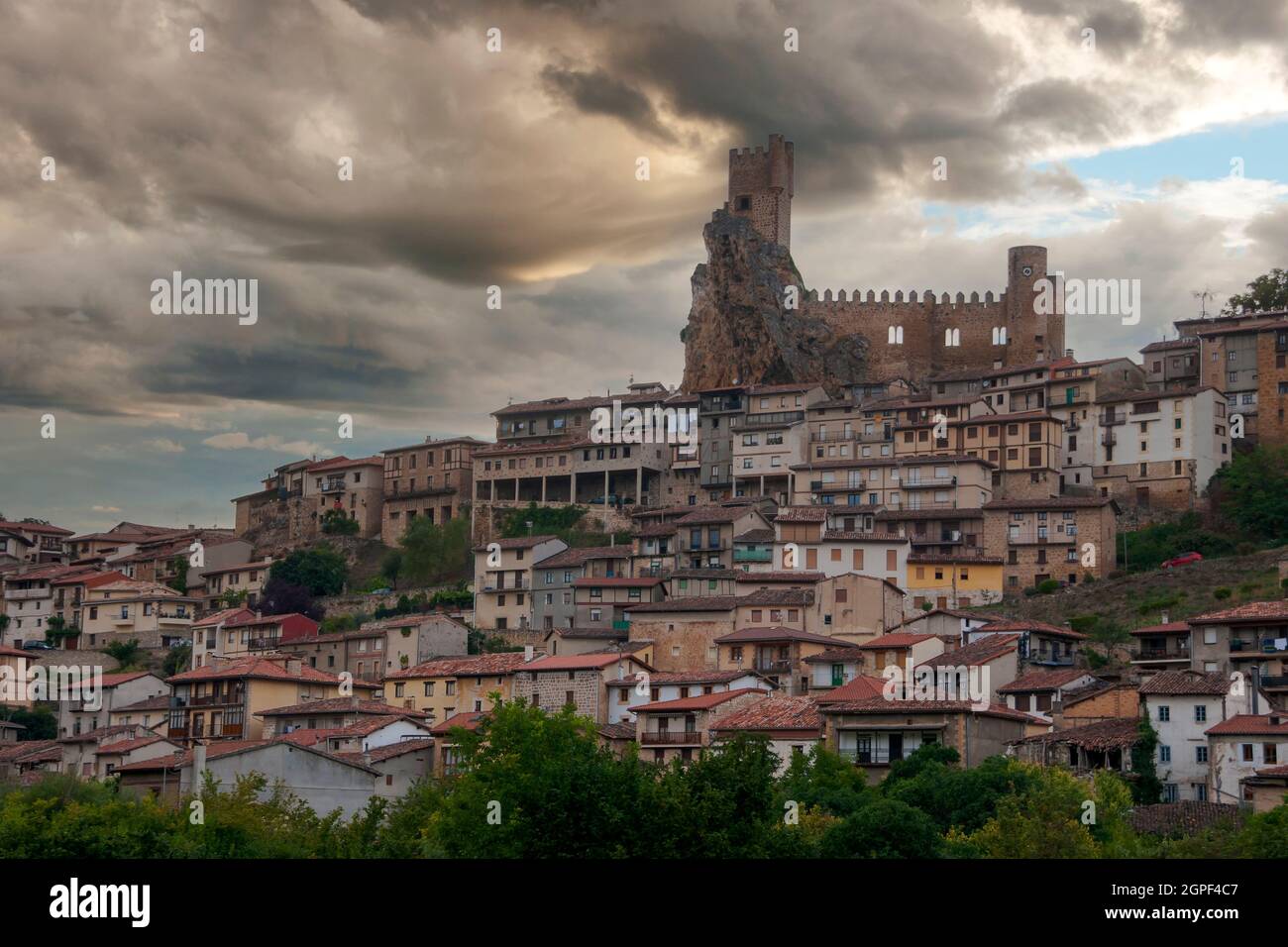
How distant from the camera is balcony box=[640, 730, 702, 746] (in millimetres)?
61125

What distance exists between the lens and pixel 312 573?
326 feet

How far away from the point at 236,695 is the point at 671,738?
1902cm

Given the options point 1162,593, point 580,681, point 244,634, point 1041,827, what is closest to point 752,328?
point 244,634

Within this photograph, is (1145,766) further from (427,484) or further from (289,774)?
(427,484)

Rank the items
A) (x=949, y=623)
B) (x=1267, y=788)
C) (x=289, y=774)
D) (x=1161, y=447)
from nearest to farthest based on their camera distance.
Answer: (x=1267, y=788)
(x=289, y=774)
(x=949, y=623)
(x=1161, y=447)

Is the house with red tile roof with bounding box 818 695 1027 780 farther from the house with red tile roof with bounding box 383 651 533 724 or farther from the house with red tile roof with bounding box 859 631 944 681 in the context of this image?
the house with red tile roof with bounding box 383 651 533 724

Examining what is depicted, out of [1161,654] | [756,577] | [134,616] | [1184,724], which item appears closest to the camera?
[1184,724]

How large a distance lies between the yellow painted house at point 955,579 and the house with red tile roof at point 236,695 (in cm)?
2551

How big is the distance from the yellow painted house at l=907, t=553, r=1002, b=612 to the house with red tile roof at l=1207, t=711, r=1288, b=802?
83.9ft

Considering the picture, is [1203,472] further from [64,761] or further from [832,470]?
[64,761]

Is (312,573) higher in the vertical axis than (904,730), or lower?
higher

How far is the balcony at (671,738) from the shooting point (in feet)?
201
